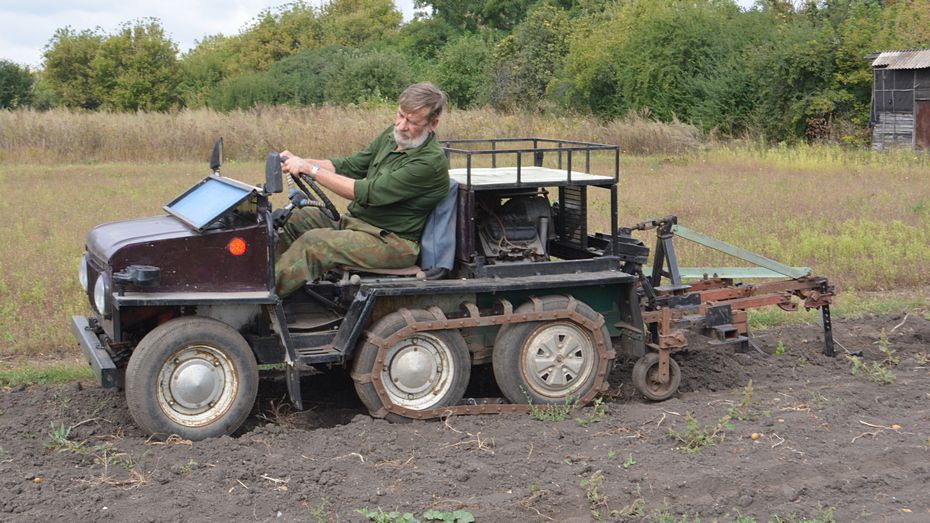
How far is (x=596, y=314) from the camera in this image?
7.16m

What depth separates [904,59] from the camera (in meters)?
30.0

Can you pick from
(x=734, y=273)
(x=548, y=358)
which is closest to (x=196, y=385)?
(x=548, y=358)

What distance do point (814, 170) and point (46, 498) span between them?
1988 centimetres

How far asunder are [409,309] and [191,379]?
55.9 inches

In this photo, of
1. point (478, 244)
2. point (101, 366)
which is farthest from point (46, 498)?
point (478, 244)

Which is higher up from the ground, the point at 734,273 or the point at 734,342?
the point at 734,273

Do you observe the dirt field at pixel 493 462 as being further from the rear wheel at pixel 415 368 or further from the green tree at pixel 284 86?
the green tree at pixel 284 86

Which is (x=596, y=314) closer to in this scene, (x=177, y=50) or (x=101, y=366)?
(x=101, y=366)

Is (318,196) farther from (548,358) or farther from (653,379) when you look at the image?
(653,379)

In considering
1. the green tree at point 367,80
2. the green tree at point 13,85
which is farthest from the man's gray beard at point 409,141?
the green tree at point 13,85

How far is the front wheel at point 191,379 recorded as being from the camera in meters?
6.18

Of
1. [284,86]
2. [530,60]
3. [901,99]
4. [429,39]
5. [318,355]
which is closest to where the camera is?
[318,355]

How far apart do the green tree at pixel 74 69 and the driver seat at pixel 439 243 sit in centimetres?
3985

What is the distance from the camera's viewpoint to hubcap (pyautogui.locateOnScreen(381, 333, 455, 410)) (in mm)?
6809
